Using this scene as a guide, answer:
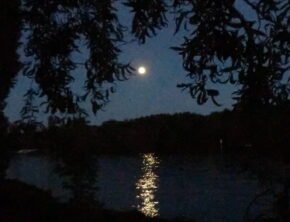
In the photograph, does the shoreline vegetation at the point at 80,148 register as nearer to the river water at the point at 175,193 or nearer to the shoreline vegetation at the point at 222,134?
the shoreline vegetation at the point at 222,134

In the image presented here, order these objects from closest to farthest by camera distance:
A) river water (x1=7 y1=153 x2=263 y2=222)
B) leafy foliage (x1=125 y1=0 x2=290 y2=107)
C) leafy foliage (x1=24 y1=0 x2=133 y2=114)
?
leafy foliage (x1=125 y1=0 x2=290 y2=107) < leafy foliage (x1=24 y1=0 x2=133 y2=114) < river water (x1=7 y1=153 x2=263 y2=222)

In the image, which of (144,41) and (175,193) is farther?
(175,193)

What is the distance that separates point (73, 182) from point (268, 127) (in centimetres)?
605

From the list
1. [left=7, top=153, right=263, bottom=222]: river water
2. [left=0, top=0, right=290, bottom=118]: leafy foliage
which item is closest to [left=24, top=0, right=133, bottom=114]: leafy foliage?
[left=0, top=0, right=290, bottom=118]: leafy foliage

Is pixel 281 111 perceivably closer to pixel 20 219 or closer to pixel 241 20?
pixel 241 20

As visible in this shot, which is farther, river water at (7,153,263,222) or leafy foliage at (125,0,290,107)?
river water at (7,153,263,222)

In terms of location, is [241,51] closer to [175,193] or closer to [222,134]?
[222,134]

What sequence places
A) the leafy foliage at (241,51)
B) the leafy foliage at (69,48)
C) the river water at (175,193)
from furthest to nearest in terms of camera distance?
1. the river water at (175,193)
2. the leafy foliage at (69,48)
3. the leafy foliage at (241,51)

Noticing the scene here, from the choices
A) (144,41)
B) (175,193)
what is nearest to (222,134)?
(144,41)

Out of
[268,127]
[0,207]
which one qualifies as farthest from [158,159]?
[268,127]

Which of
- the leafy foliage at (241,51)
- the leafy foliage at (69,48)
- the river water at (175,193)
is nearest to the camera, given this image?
the leafy foliage at (241,51)

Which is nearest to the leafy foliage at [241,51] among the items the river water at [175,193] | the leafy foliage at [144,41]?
the leafy foliage at [144,41]

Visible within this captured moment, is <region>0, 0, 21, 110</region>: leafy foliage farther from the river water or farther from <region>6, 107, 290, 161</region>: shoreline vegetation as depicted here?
the river water

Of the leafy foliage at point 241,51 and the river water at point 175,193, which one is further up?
the leafy foliage at point 241,51
